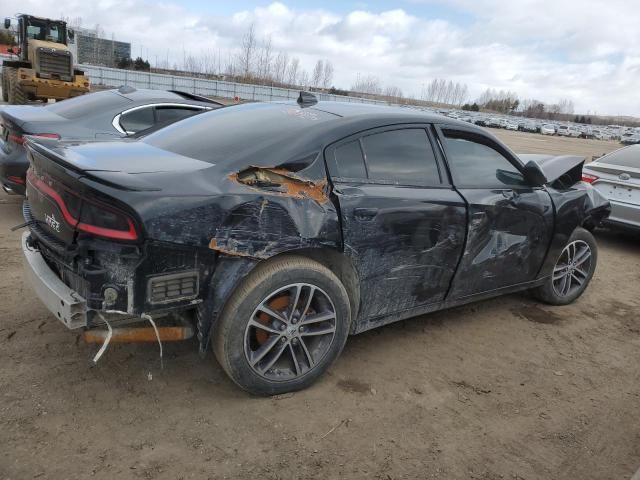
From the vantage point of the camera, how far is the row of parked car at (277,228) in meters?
2.34

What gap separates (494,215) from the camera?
11.8 ft

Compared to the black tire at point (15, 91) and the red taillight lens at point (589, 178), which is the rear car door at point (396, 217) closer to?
the red taillight lens at point (589, 178)

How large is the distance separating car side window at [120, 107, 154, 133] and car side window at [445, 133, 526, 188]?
3.88m

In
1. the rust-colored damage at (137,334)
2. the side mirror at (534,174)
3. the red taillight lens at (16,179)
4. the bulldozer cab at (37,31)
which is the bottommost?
the red taillight lens at (16,179)

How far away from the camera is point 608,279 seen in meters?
5.55

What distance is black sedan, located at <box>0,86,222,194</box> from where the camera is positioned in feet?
16.9

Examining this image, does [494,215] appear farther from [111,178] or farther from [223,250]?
[111,178]

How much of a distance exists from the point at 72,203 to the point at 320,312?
1.41 metres

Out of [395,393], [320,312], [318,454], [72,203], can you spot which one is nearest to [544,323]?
[395,393]

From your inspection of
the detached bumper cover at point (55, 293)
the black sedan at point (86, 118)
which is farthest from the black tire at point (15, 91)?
the detached bumper cover at point (55, 293)

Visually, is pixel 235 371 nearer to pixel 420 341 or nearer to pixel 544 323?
pixel 420 341

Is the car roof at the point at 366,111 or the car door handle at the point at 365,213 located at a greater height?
the car roof at the point at 366,111

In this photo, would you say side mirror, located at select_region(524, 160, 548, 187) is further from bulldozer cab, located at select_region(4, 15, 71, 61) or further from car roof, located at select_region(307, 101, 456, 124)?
bulldozer cab, located at select_region(4, 15, 71, 61)

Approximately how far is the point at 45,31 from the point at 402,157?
20.1m
